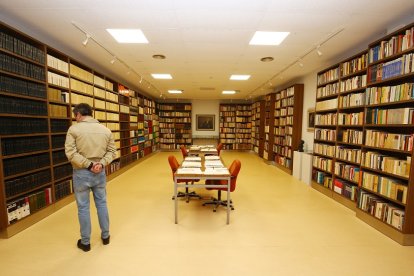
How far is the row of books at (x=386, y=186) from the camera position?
8.79 feet

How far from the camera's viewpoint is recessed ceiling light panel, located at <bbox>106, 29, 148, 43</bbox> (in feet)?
11.0

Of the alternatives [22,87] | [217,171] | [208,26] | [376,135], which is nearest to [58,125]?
[22,87]

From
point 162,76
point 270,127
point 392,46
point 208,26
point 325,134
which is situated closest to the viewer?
point 392,46

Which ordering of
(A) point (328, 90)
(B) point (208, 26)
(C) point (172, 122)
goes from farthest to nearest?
(C) point (172, 122) → (A) point (328, 90) → (B) point (208, 26)

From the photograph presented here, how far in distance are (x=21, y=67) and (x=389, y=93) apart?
5.19 meters

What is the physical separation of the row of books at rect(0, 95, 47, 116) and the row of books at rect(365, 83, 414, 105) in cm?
515

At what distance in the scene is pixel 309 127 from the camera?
5.83 meters

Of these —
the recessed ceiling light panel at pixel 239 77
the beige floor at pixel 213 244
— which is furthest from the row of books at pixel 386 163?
the recessed ceiling light panel at pixel 239 77

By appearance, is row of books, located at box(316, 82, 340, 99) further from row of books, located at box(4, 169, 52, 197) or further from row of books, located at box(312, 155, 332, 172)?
row of books, located at box(4, 169, 52, 197)

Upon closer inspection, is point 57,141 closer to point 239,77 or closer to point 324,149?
point 239,77

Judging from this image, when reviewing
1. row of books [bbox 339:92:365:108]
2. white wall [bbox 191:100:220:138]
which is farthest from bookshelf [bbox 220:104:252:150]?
row of books [bbox 339:92:365:108]

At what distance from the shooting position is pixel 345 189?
157 inches

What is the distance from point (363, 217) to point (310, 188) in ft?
5.77

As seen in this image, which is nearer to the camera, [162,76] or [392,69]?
[392,69]
